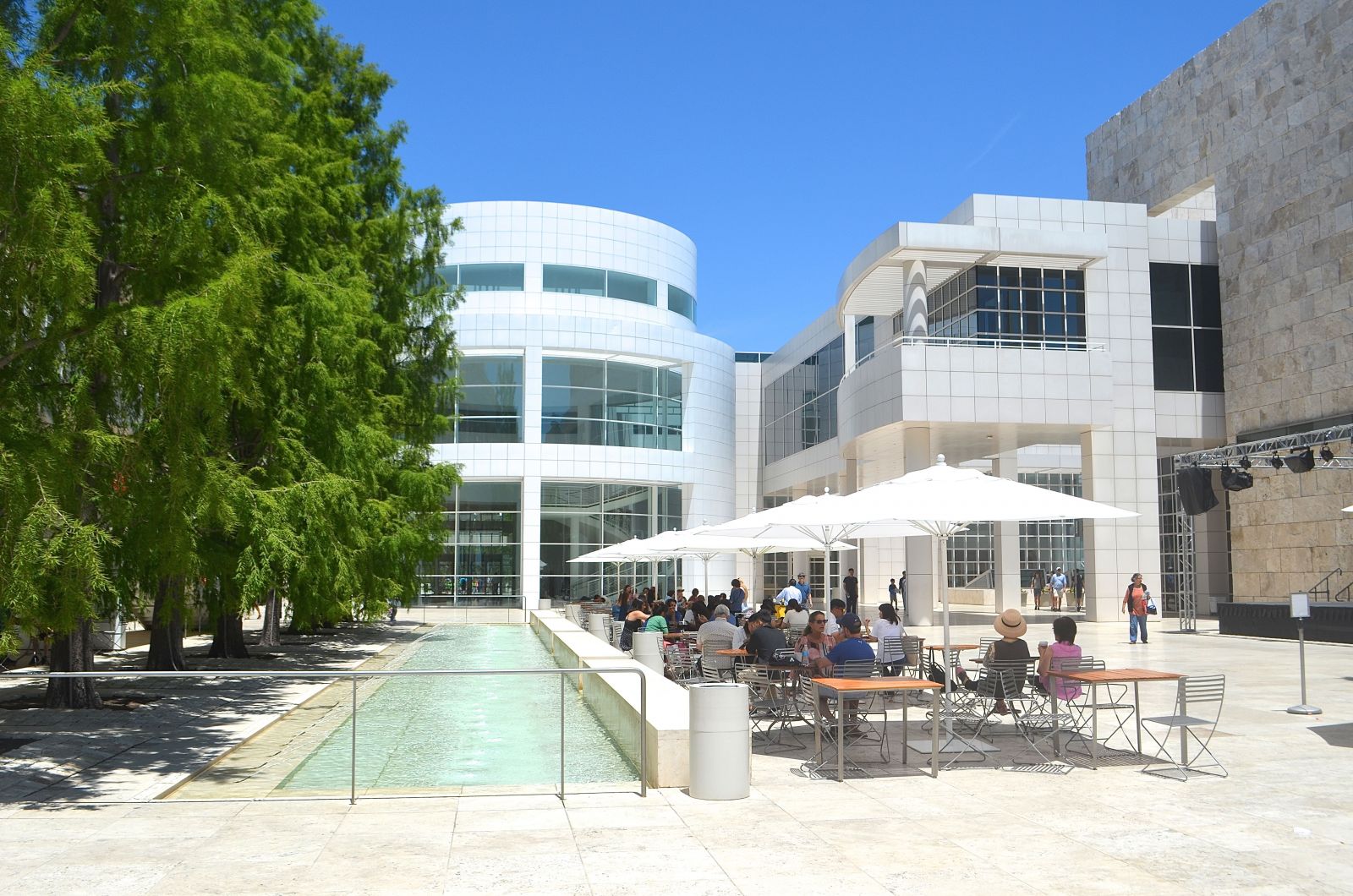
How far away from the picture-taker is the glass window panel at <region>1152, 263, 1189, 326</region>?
118 feet

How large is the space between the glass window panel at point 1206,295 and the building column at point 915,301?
10.1 m

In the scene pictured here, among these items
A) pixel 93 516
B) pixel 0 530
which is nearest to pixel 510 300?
pixel 93 516

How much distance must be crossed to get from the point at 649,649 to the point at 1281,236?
2666 cm

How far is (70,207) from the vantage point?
32.7 ft

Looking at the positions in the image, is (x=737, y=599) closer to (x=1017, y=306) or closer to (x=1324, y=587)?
(x=1017, y=306)

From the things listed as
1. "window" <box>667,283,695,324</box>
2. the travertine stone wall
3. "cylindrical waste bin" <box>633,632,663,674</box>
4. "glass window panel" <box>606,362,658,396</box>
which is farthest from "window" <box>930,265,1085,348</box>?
"cylindrical waste bin" <box>633,632,663,674</box>

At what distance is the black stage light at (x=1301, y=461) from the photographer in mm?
26297

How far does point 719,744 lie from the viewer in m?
8.72

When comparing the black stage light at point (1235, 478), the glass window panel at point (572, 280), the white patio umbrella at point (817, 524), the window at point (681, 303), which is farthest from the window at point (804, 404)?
the white patio umbrella at point (817, 524)

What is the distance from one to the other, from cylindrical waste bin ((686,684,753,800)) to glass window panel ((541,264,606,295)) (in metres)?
41.5

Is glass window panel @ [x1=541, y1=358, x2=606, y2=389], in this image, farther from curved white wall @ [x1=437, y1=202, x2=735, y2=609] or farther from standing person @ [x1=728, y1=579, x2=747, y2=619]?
standing person @ [x1=728, y1=579, x2=747, y2=619]

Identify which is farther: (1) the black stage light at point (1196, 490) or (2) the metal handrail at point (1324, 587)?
(2) the metal handrail at point (1324, 587)

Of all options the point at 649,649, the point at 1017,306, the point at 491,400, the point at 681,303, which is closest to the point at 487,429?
the point at 491,400

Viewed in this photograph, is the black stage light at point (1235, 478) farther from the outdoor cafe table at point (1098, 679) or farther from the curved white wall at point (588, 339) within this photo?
the curved white wall at point (588, 339)
